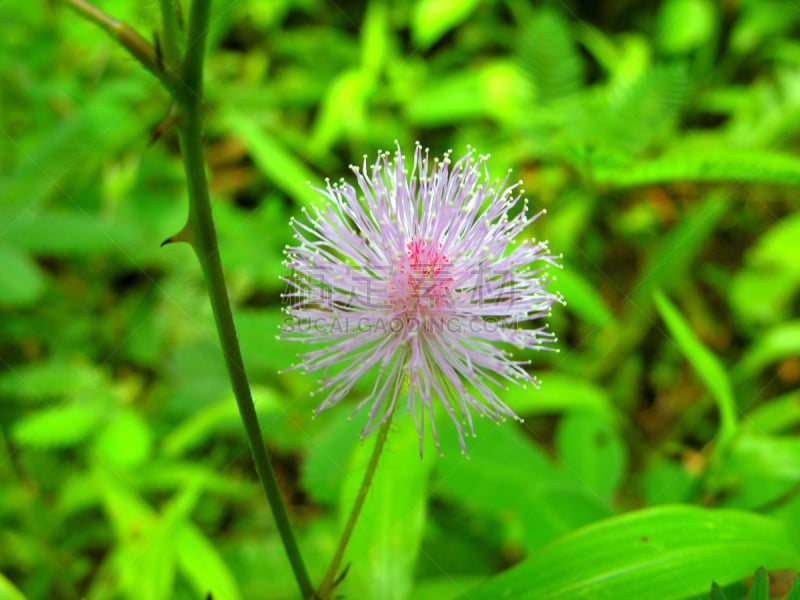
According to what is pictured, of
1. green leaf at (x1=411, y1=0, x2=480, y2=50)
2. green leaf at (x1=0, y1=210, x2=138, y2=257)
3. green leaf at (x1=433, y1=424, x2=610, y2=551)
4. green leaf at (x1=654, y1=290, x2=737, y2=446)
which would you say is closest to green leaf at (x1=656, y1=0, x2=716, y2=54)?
green leaf at (x1=411, y1=0, x2=480, y2=50)

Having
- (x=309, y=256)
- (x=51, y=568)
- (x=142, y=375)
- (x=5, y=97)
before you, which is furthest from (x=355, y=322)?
(x=5, y=97)

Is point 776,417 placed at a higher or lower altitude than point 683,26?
lower

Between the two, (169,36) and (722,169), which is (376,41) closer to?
(722,169)

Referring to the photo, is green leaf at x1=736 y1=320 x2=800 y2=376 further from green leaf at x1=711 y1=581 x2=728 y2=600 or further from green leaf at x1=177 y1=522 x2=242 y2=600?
green leaf at x1=177 y1=522 x2=242 y2=600

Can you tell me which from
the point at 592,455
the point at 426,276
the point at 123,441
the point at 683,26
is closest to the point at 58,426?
the point at 123,441

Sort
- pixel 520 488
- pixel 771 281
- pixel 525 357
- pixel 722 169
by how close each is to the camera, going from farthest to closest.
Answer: pixel 771 281
pixel 525 357
pixel 520 488
pixel 722 169

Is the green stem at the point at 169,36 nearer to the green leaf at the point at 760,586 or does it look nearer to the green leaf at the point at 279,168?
the green leaf at the point at 760,586

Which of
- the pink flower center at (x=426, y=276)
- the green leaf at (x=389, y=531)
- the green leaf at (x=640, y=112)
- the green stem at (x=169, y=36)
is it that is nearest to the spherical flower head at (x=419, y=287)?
the pink flower center at (x=426, y=276)
